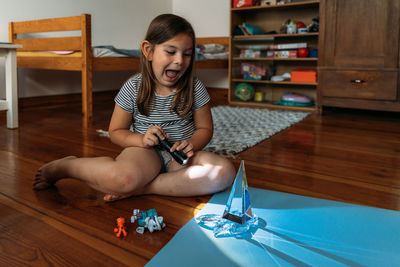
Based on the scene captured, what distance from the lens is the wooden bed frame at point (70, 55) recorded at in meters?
2.03

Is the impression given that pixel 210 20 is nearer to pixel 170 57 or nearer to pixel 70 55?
pixel 70 55

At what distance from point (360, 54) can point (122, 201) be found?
2.01m

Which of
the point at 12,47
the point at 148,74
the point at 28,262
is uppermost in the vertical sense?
the point at 12,47

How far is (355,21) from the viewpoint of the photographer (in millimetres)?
2361

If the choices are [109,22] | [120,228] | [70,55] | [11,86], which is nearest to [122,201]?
[120,228]

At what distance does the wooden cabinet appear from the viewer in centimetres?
226

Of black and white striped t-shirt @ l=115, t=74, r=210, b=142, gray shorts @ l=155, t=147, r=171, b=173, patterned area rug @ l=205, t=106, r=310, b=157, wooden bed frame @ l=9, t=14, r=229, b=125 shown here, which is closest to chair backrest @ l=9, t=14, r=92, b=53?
wooden bed frame @ l=9, t=14, r=229, b=125

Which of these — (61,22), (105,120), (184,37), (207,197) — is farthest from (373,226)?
(61,22)

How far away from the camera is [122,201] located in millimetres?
960

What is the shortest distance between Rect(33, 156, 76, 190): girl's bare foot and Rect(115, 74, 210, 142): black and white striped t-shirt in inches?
9.2

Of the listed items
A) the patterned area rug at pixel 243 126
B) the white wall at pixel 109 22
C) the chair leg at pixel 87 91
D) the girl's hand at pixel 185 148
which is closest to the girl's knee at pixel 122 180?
the girl's hand at pixel 185 148

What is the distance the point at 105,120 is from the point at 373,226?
5.91ft

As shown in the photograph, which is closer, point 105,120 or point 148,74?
point 148,74

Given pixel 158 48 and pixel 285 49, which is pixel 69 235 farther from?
pixel 285 49
